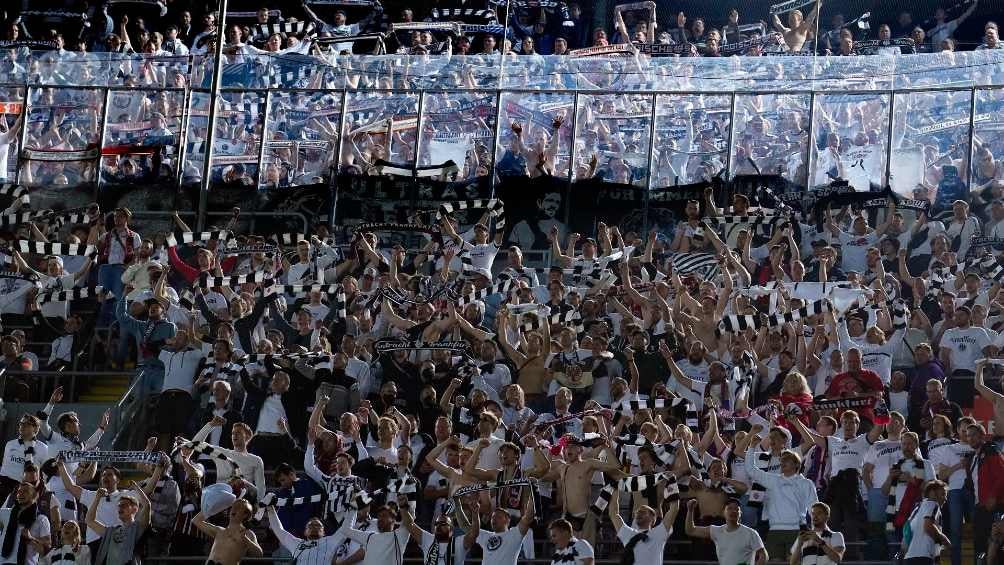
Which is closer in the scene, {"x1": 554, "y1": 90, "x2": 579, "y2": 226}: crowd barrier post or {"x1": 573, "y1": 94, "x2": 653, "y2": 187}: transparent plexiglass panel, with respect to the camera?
{"x1": 554, "y1": 90, "x2": 579, "y2": 226}: crowd barrier post

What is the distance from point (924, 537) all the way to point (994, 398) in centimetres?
201

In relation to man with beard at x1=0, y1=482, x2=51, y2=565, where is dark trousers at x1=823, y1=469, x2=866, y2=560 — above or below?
above

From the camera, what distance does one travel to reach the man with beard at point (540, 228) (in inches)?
1114

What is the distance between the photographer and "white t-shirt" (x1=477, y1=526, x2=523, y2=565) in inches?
747

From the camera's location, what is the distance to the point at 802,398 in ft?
67.4

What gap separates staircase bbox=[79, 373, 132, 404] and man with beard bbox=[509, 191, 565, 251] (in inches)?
249

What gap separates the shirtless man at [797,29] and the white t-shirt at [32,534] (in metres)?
15.6

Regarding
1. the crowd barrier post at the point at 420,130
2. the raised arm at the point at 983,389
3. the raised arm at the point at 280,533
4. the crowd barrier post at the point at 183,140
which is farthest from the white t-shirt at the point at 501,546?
the crowd barrier post at the point at 183,140

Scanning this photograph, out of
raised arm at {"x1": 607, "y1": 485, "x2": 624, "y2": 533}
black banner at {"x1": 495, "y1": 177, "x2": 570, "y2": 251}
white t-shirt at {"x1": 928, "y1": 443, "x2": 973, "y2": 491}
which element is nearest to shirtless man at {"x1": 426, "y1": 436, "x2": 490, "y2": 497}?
raised arm at {"x1": 607, "y1": 485, "x2": 624, "y2": 533}

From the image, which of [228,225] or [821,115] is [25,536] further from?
[821,115]

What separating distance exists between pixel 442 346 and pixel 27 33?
15930 millimetres

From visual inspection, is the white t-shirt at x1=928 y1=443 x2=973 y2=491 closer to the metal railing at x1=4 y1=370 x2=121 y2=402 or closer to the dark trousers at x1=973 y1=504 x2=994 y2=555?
the dark trousers at x1=973 y1=504 x2=994 y2=555

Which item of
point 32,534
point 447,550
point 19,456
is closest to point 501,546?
point 447,550

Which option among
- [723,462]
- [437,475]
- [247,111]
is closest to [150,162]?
[247,111]
